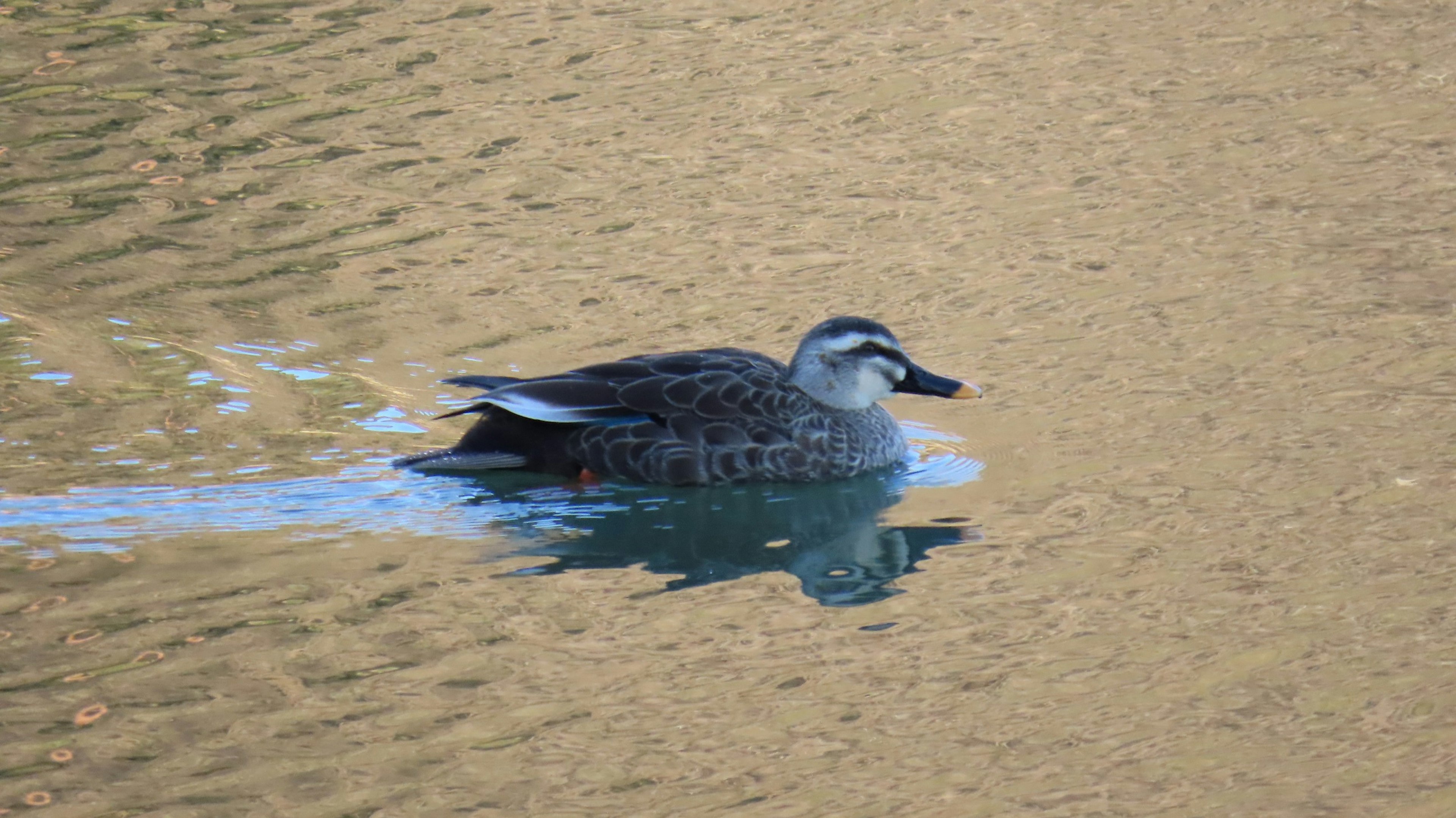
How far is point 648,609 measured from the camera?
25.3 feet

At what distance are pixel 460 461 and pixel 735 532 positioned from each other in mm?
1503

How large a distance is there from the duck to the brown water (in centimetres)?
33

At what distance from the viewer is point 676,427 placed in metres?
9.44

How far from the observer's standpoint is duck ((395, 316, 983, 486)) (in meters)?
9.41

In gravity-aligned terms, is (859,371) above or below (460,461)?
above

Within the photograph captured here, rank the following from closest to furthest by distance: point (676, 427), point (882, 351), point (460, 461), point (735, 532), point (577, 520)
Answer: point (735, 532), point (577, 520), point (460, 461), point (676, 427), point (882, 351)

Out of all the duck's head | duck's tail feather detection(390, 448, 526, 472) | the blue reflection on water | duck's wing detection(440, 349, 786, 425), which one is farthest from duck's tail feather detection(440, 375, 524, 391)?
the duck's head

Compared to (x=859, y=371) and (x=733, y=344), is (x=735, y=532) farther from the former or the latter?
(x=733, y=344)

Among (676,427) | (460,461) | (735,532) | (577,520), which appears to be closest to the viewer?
(735,532)

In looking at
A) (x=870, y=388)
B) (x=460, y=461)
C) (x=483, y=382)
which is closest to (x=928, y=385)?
(x=870, y=388)

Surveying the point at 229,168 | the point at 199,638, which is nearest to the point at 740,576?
the point at 199,638

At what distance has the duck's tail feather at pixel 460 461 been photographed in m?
9.32

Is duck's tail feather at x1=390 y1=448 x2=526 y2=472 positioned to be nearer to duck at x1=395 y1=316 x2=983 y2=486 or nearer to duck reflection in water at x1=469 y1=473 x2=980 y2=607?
duck at x1=395 y1=316 x2=983 y2=486

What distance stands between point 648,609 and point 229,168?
8.57 metres
